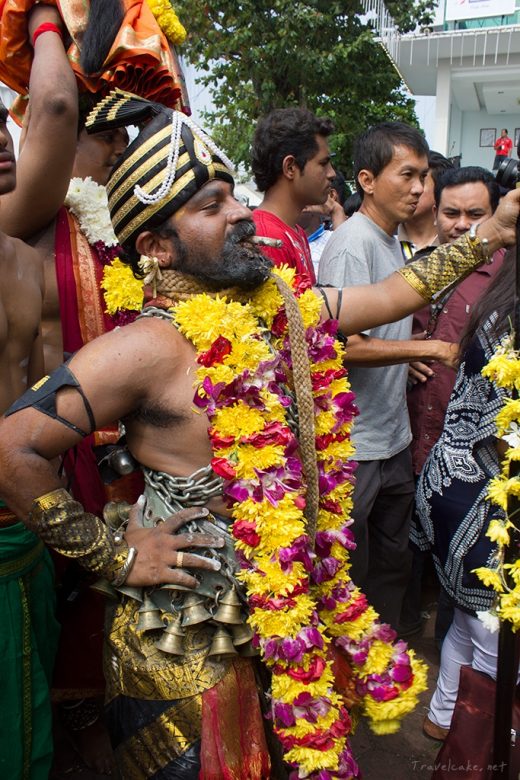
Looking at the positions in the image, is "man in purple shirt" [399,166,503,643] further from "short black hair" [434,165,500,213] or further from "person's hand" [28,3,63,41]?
"person's hand" [28,3,63,41]

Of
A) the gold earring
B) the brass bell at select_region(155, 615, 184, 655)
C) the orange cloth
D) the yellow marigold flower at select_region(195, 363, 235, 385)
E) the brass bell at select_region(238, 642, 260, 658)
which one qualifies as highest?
the orange cloth

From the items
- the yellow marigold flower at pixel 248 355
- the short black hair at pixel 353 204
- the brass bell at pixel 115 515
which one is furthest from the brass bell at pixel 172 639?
the short black hair at pixel 353 204

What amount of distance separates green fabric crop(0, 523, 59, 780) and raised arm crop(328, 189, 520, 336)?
→ 1.31m

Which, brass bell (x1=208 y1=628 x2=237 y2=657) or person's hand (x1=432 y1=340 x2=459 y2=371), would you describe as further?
person's hand (x1=432 y1=340 x2=459 y2=371)

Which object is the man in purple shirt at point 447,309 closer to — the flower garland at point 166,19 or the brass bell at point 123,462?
the flower garland at point 166,19

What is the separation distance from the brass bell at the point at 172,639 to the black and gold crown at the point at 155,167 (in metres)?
1.08

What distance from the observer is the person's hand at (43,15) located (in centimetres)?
251

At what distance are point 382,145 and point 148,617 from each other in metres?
2.72

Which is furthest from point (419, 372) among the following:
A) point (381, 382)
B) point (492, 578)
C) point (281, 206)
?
point (492, 578)

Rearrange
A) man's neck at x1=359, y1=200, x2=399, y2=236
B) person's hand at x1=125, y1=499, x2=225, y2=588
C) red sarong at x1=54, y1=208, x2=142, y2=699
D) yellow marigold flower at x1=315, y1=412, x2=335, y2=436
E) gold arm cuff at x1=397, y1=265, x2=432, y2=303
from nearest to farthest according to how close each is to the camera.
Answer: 1. person's hand at x1=125, y1=499, x2=225, y2=588
2. yellow marigold flower at x1=315, y1=412, x2=335, y2=436
3. gold arm cuff at x1=397, y1=265, x2=432, y2=303
4. red sarong at x1=54, y1=208, x2=142, y2=699
5. man's neck at x1=359, y1=200, x2=399, y2=236

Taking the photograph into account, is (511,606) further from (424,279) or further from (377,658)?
(424,279)

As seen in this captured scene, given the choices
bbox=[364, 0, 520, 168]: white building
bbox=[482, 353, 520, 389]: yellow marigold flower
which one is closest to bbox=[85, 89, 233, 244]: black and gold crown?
bbox=[482, 353, 520, 389]: yellow marigold flower

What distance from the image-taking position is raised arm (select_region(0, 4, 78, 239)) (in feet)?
7.93

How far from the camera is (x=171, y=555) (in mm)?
1819
